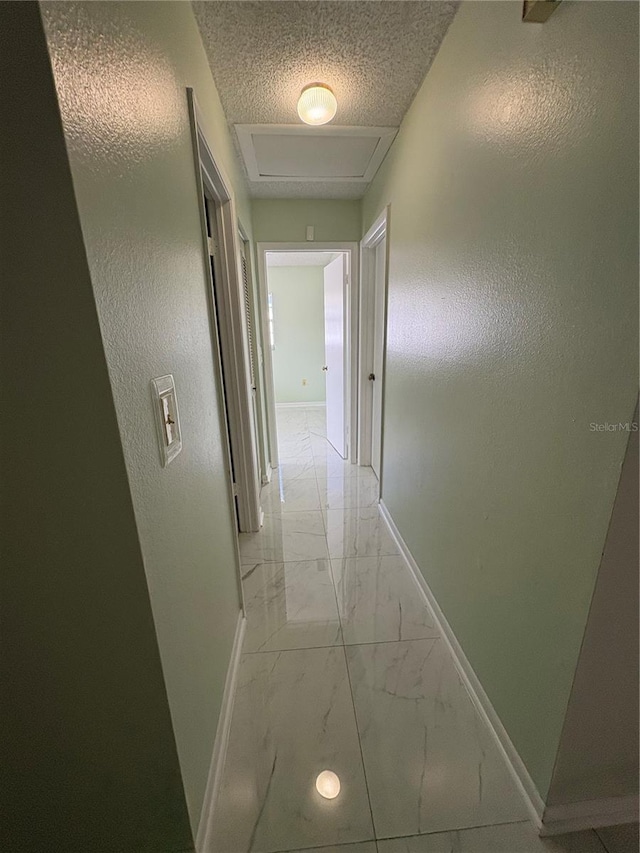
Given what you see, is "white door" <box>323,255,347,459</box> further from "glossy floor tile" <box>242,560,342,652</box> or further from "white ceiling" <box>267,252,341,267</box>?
"glossy floor tile" <box>242,560,342,652</box>

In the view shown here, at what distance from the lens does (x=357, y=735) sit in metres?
1.16

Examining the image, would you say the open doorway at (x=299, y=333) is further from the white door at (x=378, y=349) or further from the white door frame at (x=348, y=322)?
the white door at (x=378, y=349)

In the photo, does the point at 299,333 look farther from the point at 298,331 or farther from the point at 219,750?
the point at 219,750

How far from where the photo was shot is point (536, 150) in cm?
84

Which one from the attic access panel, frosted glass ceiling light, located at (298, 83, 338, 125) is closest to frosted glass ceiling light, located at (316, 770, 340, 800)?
frosted glass ceiling light, located at (298, 83, 338, 125)

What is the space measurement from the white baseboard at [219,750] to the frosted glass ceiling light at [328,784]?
313 millimetres

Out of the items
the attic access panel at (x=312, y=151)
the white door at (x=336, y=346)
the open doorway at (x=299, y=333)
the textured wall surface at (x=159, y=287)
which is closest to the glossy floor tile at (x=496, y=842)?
the textured wall surface at (x=159, y=287)

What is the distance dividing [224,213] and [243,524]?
1917 mm

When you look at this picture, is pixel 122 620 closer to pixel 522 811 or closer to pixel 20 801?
pixel 20 801

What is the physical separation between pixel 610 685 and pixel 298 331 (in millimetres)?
5191

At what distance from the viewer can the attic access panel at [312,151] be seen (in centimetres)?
181

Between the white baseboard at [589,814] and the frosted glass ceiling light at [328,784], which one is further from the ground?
the white baseboard at [589,814]

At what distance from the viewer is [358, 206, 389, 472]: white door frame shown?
275 cm

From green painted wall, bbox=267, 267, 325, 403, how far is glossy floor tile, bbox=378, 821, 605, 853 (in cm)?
513
